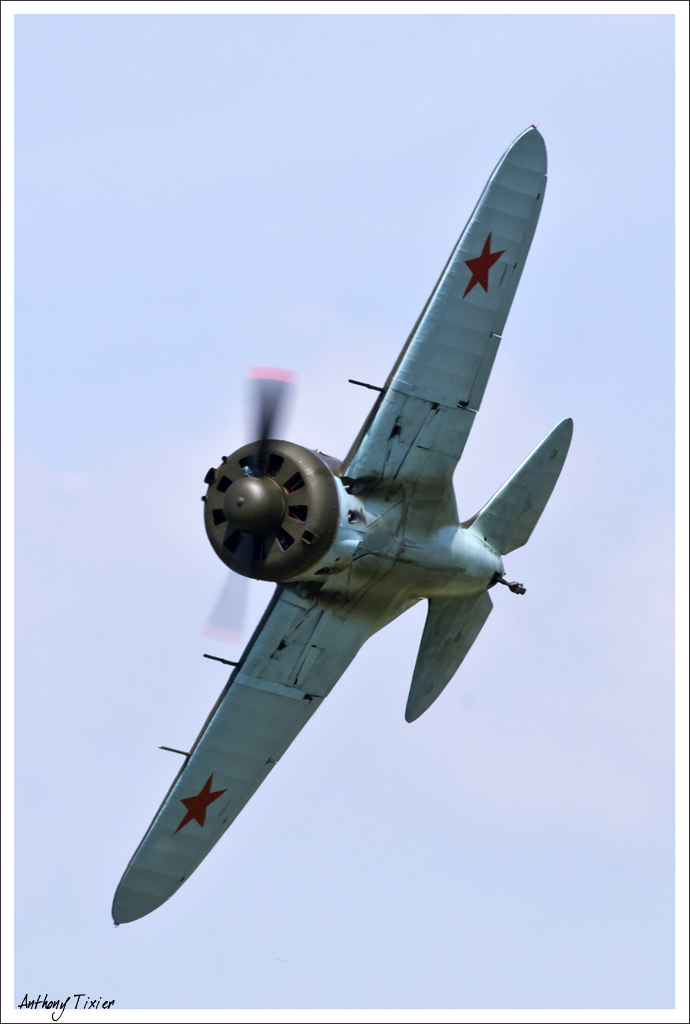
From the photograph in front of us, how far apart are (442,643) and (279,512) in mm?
5432

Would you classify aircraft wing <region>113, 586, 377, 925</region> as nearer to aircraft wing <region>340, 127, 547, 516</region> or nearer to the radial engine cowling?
the radial engine cowling

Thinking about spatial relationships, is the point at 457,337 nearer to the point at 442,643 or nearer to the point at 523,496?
the point at 523,496

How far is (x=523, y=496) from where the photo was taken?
3186 centimetres

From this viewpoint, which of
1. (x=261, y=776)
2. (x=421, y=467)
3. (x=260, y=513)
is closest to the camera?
(x=260, y=513)

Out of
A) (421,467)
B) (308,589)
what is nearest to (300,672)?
(308,589)

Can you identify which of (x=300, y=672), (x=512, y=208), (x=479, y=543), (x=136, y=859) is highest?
(x=512, y=208)

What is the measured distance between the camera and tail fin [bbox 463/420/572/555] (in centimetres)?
3161

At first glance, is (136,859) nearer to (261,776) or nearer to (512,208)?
(261,776)

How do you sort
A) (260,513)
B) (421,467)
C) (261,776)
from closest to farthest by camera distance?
(260,513)
(421,467)
(261,776)

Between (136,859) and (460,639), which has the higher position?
(460,639)

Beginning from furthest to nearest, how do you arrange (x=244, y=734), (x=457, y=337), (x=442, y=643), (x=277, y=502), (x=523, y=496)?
(x=442, y=643), (x=523, y=496), (x=244, y=734), (x=457, y=337), (x=277, y=502)

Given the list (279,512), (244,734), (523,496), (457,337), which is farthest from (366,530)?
(244,734)

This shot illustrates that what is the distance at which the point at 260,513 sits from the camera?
2778 cm

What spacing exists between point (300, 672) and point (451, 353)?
18.2 ft
